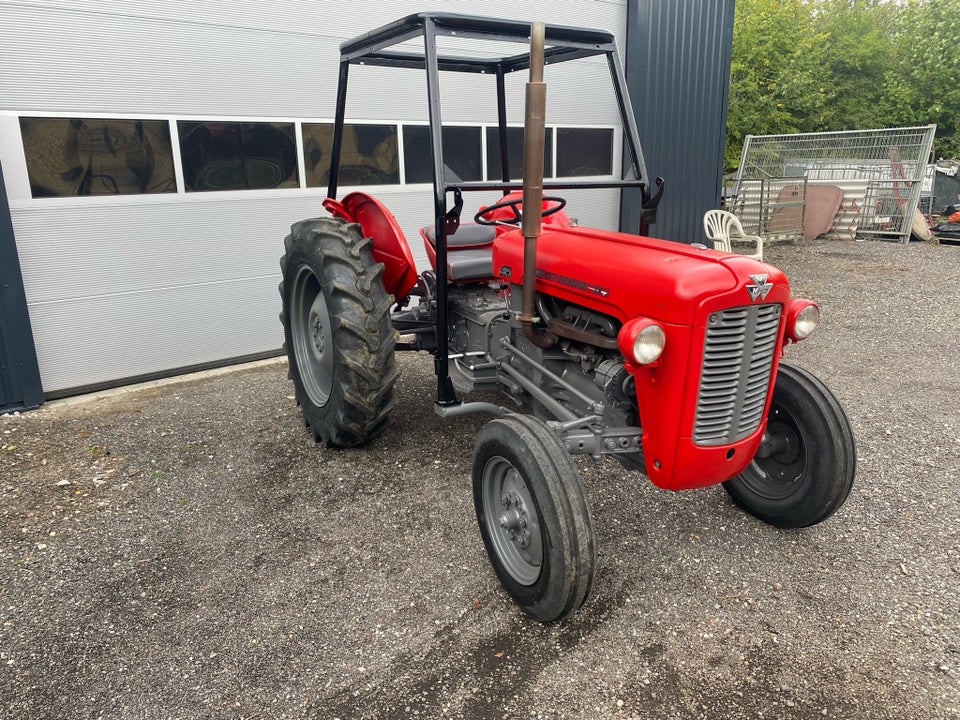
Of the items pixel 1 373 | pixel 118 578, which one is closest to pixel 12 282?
pixel 1 373

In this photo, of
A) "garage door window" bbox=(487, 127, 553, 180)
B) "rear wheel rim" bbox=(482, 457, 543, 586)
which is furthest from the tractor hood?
"garage door window" bbox=(487, 127, 553, 180)

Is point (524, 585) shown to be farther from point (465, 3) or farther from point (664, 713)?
point (465, 3)

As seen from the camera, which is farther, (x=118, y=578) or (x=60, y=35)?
(x=60, y=35)

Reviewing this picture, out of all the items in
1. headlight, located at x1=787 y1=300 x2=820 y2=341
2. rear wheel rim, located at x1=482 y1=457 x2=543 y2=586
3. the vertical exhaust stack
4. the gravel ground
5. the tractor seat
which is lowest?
the gravel ground

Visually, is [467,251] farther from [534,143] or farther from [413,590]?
[413,590]

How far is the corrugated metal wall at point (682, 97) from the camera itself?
791 cm

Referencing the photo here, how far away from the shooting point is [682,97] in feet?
27.5

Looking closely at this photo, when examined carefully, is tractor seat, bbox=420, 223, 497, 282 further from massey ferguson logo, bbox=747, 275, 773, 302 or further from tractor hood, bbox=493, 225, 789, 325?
massey ferguson logo, bbox=747, 275, 773, 302

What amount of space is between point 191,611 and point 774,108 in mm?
28995

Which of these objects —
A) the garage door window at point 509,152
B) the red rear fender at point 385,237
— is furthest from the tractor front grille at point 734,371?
the garage door window at point 509,152

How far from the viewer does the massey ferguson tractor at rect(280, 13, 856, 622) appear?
2.40m

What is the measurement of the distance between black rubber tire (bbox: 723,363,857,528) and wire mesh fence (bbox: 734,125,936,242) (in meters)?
9.96

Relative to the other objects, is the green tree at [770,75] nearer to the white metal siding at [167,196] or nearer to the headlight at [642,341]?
the white metal siding at [167,196]

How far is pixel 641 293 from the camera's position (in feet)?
8.27
